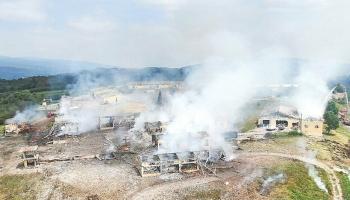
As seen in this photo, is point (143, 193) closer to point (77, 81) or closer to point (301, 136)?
point (301, 136)

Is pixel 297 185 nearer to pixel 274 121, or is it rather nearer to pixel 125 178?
pixel 125 178

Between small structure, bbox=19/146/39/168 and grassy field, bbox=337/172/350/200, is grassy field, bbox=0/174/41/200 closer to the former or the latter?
small structure, bbox=19/146/39/168

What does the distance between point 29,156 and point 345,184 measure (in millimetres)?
27468

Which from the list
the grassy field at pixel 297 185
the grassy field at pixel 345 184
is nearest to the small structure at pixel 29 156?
the grassy field at pixel 297 185

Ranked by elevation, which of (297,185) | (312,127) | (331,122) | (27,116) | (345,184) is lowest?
(345,184)

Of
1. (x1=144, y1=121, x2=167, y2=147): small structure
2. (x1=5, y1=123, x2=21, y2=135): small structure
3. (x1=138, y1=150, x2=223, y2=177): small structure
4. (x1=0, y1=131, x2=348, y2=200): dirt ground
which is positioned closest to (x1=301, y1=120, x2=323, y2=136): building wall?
(x1=0, y1=131, x2=348, y2=200): dirt ground

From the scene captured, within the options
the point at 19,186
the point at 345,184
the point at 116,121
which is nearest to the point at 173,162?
the point at 19,186

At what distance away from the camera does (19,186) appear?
3369cm

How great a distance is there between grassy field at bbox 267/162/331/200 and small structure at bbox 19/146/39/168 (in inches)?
793

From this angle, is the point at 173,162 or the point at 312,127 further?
Answer: the point at 312,127

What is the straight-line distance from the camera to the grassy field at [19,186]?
3206 centimetres

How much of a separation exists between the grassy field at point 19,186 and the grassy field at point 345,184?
23.6 meters

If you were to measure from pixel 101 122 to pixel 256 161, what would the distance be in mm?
22222

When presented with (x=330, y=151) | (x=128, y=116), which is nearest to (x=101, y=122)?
(x=128, y=116)
